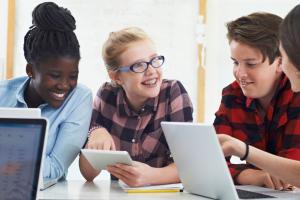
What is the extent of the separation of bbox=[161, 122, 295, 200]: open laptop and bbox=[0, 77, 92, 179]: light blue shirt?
45 cm

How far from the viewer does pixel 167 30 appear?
9.64 ft

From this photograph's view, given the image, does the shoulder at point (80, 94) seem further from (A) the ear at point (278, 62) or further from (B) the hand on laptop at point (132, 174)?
(A) the ear at point (278, 62)

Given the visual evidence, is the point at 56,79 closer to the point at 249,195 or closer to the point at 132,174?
the point at 132,174

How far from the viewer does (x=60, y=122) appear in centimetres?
175

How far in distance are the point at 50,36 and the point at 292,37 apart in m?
0.85

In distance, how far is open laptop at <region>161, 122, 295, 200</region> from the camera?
119cm

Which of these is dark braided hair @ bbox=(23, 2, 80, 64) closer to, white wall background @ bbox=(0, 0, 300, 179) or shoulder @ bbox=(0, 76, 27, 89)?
shoulder @ bbox=(0, 76, 27, 89)

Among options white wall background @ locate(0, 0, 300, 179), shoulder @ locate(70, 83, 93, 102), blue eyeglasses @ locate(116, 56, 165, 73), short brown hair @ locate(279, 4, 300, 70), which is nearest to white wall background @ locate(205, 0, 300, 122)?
white wall background @ locate(0, 0, 300, 179)

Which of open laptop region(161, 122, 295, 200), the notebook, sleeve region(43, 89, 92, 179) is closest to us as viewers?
open laptop region(161, 122, 295, 200)

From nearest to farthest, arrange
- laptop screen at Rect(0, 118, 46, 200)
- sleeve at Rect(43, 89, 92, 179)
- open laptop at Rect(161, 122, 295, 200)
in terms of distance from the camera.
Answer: laptop screen at Rect(0, 118, 46, 200) → open laptop at Rect(161, 122, 295, 200) → sleeve at Rect(43, 89, 92, 179)

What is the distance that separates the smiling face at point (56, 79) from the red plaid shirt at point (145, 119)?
0.66 ft

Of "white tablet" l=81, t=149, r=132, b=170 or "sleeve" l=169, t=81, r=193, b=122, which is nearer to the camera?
"white tablet" l=81, t=149, r=132, b=170

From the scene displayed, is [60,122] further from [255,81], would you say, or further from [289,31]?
[289,31]

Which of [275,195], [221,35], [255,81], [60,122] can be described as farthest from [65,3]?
[275,195]
